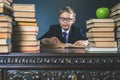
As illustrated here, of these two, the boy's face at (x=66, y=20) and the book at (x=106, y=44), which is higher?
the boy's face at (x=66, y=20)

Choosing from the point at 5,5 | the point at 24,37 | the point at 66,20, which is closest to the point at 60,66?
the point at 24,37

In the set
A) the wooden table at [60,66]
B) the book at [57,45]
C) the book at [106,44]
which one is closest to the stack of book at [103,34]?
the book at [106,44]

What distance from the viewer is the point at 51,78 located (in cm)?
113

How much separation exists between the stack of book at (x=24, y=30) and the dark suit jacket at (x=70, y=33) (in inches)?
14.0

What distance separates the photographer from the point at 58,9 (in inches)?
62.5

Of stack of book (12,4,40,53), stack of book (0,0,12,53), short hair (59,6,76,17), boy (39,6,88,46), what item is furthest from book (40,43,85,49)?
stack of book (0,0,12,53)

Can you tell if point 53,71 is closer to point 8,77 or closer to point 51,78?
point 51,78

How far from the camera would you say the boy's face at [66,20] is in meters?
1.58

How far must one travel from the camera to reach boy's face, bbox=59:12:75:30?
62.1 inches

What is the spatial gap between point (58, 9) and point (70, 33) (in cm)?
18

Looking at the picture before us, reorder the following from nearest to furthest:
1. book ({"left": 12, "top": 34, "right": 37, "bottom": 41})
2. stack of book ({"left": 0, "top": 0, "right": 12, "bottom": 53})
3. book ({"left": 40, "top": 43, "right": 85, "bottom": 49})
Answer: stack of book ({"left": 0, "top": 0, "right": 12, "bottom": 53}), book ({"left": 12, "top": 34, "right": 37, "bottom": 41}), book ({"left": 40, "top": 43, "right": 85, "bottom": 49})

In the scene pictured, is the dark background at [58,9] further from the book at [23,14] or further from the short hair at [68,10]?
the book at [23,14]

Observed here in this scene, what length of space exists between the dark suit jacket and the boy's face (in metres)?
0.03

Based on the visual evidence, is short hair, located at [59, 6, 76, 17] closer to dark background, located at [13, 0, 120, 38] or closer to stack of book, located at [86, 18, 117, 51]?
dark background, located at [13, 0, 120, 38]
